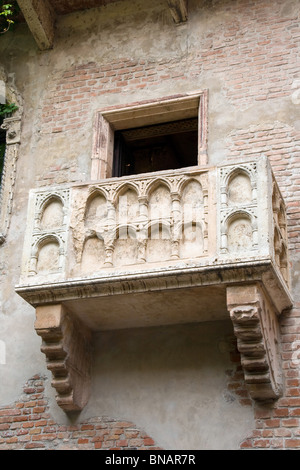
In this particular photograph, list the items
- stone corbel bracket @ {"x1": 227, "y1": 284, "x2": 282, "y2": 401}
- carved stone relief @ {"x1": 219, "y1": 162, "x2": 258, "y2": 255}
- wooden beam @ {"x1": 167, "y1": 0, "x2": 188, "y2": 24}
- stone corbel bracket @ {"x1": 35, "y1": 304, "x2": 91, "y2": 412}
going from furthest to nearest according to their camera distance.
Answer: wooden beam @ {"x1": 167, "y1": 0, "x2": 188, "y2": 24}
stone corbel bracket @ {"x1": 35, "y1": 304, "x2": 91, "y2": 412}
carved stone relief @ {"x1": 219, "y1": 162, "x2": 258, "y2": 255}
stone corbel bracket @ {"x1": 227, "y1": 284, "x2": 282, "y2": 401}

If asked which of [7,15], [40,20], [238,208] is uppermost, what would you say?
[7,15]

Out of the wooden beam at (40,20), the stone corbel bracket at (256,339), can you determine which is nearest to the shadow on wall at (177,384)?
the stone corbel bracket at (256,339)

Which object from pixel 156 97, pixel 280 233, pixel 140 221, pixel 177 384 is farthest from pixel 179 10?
pixel 177 384

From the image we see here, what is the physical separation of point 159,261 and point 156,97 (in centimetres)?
267

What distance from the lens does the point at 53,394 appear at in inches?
315

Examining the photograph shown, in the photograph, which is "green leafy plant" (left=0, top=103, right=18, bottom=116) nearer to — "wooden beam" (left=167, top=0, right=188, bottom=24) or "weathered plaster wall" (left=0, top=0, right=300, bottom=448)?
"weathered plaster wall" (left=0, top=0, right=300, bottom=448)

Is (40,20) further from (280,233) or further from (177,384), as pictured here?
(177,384)

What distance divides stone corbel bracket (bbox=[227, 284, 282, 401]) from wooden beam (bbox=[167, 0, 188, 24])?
12.9 feet

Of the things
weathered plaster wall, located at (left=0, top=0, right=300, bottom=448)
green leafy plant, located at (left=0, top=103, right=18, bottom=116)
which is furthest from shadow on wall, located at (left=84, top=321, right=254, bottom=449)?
green leafy plant, located at (left=0, top=103, right=18, bottom=116)

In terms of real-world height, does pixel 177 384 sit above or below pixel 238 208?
below

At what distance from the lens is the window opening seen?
9.42m

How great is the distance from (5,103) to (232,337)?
14.3ft

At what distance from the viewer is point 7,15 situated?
33.3 ft

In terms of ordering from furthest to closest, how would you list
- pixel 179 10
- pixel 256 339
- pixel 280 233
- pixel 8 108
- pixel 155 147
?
pixel 155 147 → pixel 8 108 → pixel 179 10 → pixel 280 233 → pixel 256 339
